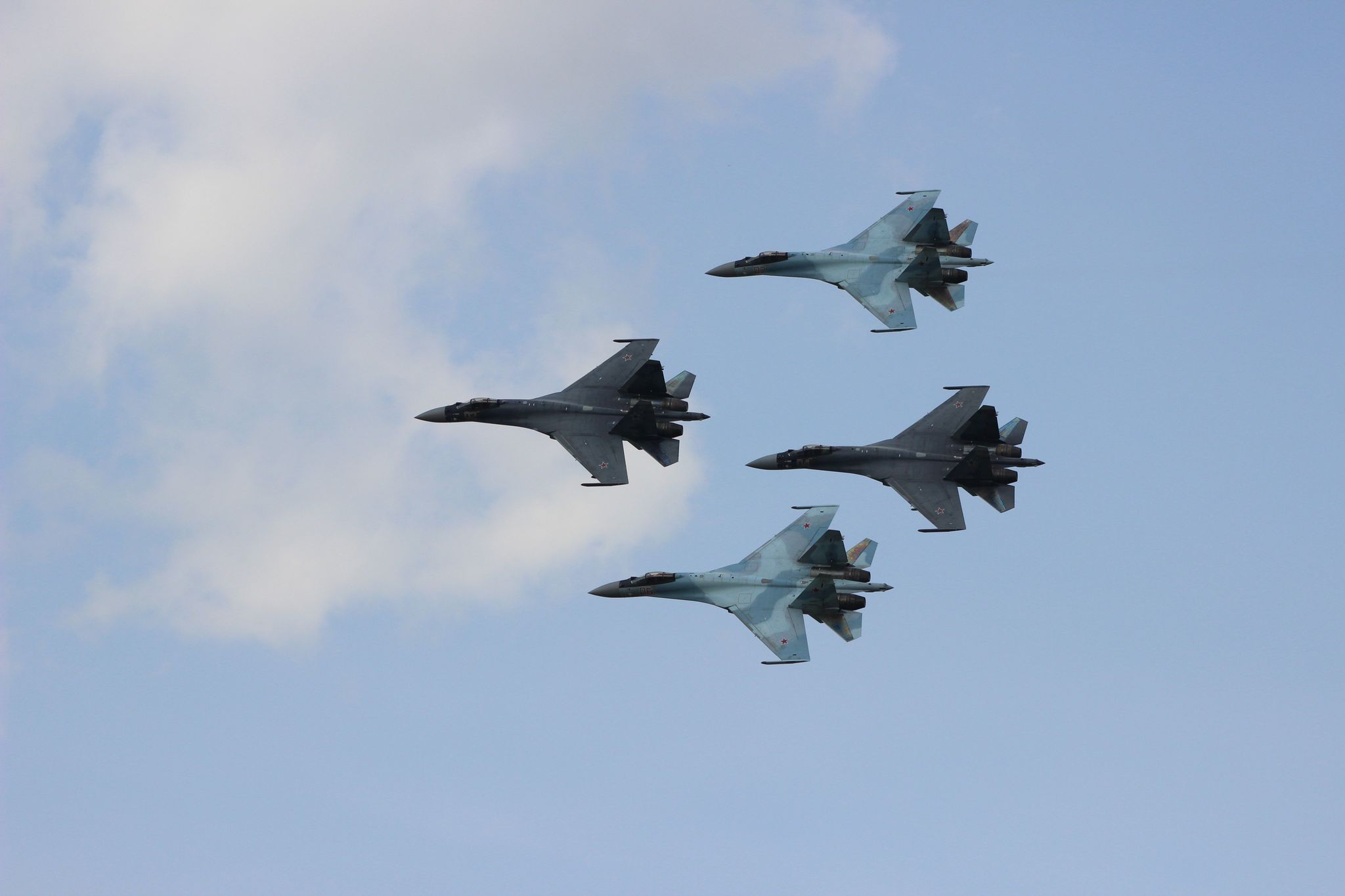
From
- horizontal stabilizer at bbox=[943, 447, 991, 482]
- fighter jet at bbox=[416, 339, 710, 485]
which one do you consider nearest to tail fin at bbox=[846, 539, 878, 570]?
horizontal stabilizer at bbox=[943, 447, 991, 482]

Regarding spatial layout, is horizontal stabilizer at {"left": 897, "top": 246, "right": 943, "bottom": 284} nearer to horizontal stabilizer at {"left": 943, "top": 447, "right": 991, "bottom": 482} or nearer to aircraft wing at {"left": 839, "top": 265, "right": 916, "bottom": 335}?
aircraft wing at {"left": 839, "top": 265, "right": 916, "bottom": 335}

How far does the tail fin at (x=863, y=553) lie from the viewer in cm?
12181

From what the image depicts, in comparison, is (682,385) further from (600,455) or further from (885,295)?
(885,295)

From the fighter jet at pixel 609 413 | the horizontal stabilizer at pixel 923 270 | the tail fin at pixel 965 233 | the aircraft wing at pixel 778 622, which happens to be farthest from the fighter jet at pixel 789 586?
the tail fin at pixel 965 233

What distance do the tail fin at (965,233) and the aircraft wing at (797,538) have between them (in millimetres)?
21459

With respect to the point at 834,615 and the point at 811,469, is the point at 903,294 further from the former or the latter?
the point at 834,615

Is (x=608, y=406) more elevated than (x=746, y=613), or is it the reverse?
(x=608, y=406)

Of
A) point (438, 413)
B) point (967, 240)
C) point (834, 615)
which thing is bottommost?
point (834, 615)

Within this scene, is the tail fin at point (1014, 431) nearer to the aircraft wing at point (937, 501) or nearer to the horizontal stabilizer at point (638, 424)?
the aircraft wing at point (937, 501)

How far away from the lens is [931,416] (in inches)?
4993

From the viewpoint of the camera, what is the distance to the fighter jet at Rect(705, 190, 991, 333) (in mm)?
128500

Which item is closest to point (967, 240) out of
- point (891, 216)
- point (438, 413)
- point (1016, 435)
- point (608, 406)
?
point (891, 216)

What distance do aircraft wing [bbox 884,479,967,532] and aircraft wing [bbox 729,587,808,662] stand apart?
10256mm

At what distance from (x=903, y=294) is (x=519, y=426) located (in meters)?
27.9
